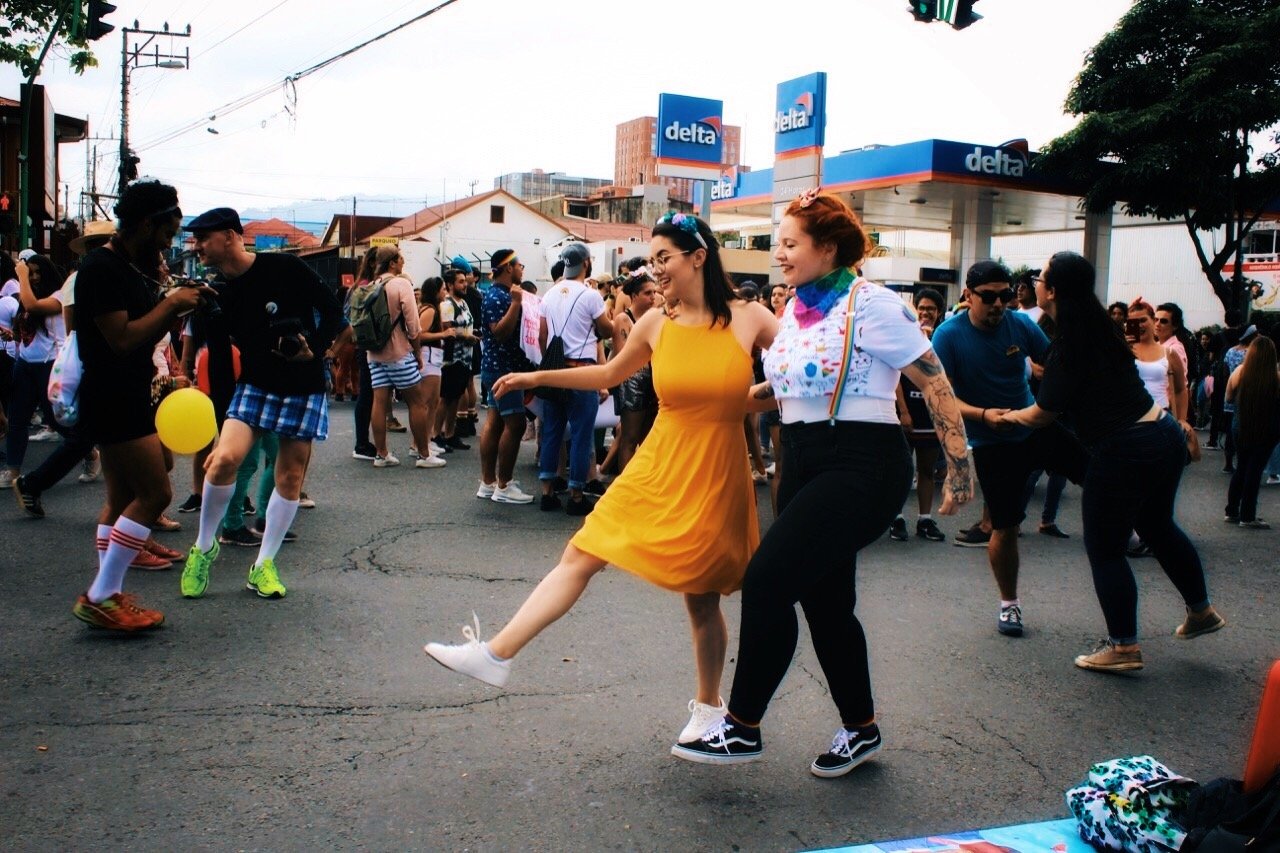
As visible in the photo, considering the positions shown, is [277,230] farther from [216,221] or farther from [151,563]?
[216,221]

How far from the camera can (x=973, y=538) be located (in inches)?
302

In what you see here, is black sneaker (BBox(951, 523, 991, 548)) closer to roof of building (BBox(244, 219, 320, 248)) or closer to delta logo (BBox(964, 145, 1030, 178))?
delta logo (BBox(964, 145, 1030, 178))

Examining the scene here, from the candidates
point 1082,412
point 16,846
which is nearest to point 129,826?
point 16,846

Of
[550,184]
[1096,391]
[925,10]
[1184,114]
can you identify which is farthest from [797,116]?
[550,184]

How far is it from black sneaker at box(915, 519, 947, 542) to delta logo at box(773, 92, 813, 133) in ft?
46.8

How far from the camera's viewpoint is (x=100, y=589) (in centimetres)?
484

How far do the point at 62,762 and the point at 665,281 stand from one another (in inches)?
100

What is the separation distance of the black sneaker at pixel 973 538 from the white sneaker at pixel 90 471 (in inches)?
271

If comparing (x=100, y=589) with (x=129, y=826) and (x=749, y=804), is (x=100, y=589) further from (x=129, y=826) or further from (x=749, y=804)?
(x=749, y=804)

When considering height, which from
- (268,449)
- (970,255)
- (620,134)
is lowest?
(268,449)

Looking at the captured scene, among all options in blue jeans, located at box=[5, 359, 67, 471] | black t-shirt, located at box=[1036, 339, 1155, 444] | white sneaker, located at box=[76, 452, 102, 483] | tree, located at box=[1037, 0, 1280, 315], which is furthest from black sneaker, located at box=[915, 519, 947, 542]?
tree, located at box=[1037, 0, 1280, 315]

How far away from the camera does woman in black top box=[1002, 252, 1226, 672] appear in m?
4.77

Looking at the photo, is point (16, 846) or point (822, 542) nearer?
point (16, 846)

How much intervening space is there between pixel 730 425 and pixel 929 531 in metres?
4.55
